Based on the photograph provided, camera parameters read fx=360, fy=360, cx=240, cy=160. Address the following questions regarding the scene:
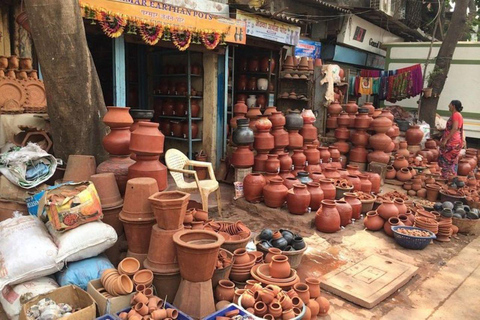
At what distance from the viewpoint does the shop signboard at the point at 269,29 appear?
22.3 ft

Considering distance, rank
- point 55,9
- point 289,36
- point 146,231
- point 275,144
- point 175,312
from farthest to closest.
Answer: point 289,36, point 275,144, point 55,9, point 146,231, point 175,312

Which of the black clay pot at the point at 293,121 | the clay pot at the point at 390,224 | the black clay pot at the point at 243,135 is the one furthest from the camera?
the black clay pot at the point at 293,121

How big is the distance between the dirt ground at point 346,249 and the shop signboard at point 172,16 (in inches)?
111

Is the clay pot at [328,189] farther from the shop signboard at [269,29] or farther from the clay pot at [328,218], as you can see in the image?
the shop signboard at [269,29]

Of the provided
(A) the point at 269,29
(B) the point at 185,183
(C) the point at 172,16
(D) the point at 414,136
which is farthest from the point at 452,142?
(C) the point at 172,16

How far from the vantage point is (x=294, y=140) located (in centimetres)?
577

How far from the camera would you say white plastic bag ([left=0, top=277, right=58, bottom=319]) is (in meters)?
2.39

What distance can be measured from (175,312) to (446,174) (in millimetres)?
6469

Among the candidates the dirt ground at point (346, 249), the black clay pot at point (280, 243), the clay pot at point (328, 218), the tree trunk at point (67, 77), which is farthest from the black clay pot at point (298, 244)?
the tree trunk at point (67, 77)

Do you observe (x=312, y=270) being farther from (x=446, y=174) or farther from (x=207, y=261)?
(x=446, y=174)

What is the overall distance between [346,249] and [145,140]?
2.50m

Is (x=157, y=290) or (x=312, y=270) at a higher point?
(x=157, y=290)

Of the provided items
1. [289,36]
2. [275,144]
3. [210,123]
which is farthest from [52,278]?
[289,36]

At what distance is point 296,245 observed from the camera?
3484mm
